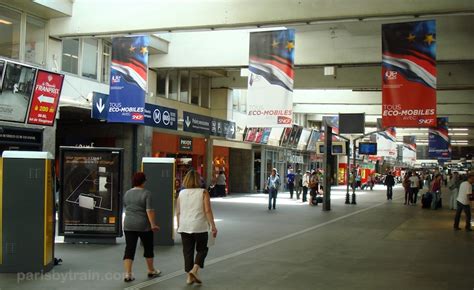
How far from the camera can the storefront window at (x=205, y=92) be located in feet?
96.4

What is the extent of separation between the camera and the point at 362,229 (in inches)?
606

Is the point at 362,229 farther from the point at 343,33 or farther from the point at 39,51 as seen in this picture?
the point at 39,51

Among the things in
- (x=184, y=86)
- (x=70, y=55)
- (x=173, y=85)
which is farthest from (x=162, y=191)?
(x=184, y=86)

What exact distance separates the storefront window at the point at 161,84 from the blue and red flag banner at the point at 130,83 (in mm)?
8020

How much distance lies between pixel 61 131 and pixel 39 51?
7.80 meters

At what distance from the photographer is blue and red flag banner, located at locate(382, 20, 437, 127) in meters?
13.7

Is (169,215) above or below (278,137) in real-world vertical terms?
below

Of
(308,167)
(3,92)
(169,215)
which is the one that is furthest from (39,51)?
(308,167)

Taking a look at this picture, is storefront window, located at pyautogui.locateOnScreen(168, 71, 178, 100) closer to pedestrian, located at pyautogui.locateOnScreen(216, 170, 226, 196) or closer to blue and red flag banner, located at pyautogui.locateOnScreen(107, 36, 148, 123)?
pedestrian, located at pyautogui.locateOnScreen(216, 170, 226, 196)

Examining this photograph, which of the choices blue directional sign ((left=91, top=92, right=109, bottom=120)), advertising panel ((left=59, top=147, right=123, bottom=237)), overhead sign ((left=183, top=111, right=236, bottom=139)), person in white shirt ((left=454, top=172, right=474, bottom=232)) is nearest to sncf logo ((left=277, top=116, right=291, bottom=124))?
advertising panel ((left=59, top=147, right=123, bottom=237))

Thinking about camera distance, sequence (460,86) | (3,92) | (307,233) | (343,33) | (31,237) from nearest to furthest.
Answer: (31,237) → (307,233) → (3,92) → (343,33) → (460,86)

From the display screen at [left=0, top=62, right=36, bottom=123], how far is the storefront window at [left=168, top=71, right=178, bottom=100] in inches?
420

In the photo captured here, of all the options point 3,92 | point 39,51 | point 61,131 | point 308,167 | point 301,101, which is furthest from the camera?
point 308,167

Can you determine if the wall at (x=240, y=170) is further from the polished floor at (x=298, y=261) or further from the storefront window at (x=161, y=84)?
the polished floor at (x=298, y=261)
